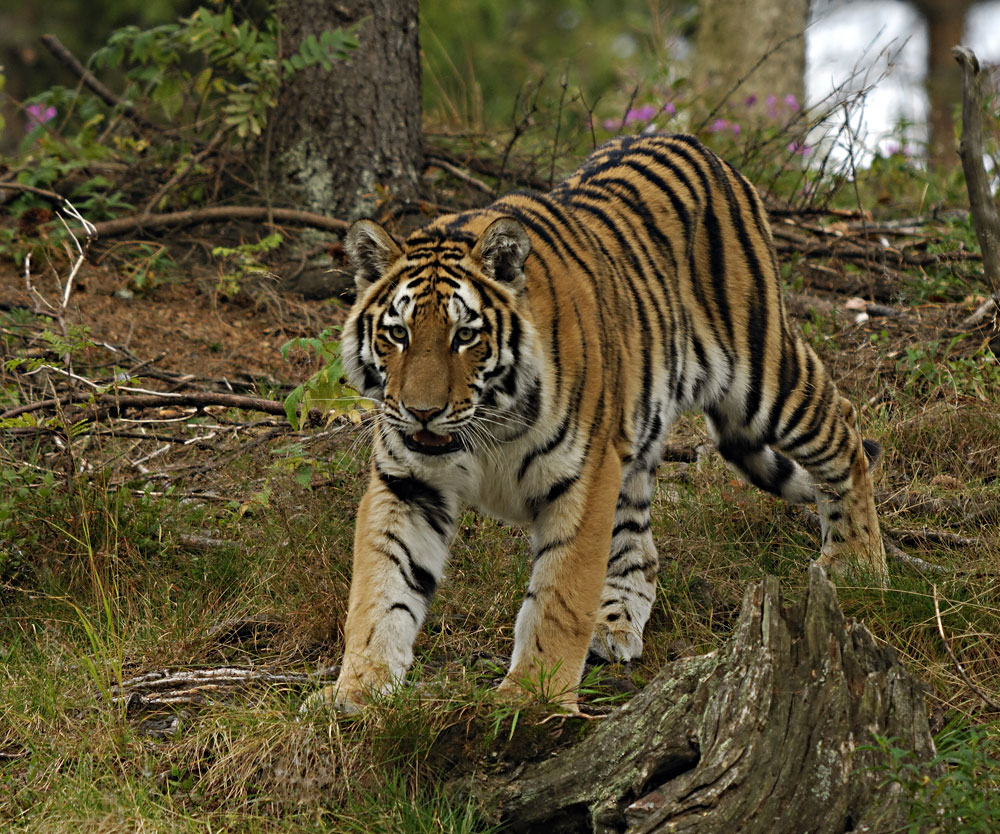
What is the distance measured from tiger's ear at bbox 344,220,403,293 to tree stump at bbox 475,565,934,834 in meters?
1.63

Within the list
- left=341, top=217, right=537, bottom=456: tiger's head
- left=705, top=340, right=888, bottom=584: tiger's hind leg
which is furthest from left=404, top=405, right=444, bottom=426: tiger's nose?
left=705, top=340, right=888, bottom=584: tiger's hind leg

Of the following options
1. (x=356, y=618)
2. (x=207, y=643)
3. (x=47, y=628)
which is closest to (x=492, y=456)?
(x=356, y=618)

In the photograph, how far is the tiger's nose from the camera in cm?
338

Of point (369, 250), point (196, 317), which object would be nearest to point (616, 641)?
point (369, 250)

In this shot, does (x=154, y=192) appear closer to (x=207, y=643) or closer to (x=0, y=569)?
(x=0, y=569)

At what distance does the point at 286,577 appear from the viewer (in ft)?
14.0

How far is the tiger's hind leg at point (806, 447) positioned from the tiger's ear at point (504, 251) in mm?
1465

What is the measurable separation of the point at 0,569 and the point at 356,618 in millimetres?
1639

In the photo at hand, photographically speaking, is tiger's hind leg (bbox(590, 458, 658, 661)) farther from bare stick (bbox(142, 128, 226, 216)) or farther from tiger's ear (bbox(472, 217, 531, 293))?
bare stick (bbox(142, 128, 226, 216))

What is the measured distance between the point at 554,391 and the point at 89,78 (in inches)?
202

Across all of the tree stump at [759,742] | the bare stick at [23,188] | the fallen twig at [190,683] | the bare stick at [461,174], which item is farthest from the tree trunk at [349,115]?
the tree stump at [759,742]

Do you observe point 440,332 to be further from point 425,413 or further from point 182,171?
point 182,171

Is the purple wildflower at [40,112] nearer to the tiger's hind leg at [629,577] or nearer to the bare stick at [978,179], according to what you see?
the tiger's hind leg at [629,577]

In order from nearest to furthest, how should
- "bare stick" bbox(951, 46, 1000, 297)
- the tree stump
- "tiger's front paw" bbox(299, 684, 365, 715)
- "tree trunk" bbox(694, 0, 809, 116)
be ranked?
the tree stump
"tiger's front paw" bbox(299, 684, 365, 715)
"bare stick" bbox(951, 46, 1000, 297)
"tree trunk" bbox(694, 0, 809, 116)
